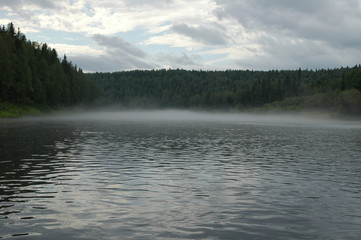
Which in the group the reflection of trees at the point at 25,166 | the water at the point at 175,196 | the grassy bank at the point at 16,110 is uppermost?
the grassy bank at the point at 16,110

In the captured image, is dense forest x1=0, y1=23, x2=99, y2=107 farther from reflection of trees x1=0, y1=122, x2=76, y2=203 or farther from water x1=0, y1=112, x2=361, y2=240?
water x1=0, y1=112, x2=361, y2=240

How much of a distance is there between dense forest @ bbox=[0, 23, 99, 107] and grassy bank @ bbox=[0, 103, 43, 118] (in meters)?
2.80

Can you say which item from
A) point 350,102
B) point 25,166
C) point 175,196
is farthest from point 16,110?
point 350,102

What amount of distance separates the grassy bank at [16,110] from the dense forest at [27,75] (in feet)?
9.19

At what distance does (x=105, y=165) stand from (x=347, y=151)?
2836cm

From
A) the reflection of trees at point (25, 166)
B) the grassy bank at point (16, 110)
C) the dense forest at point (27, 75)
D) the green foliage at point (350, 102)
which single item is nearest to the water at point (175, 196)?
the reflection of trees at point (25, 166)

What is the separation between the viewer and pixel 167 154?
4006 centimetres

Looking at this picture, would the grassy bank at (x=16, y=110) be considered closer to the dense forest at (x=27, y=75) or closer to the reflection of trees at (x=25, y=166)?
the dense forest at (x=27, y=75)

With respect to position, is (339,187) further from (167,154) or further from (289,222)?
(167,154)

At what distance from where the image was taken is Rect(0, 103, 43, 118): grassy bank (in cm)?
10235

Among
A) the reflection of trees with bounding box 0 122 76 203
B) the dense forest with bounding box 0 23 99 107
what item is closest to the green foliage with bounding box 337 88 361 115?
the dense forest with bounding box 0 23 99 107

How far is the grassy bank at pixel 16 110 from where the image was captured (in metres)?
102

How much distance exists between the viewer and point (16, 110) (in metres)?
113

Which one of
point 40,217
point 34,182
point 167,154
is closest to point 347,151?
point 167,154
